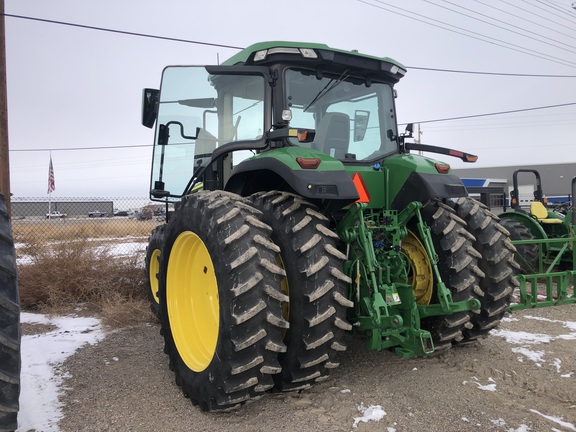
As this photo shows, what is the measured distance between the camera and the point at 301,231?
125 inches

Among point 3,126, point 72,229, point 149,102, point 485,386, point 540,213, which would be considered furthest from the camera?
point 72,229

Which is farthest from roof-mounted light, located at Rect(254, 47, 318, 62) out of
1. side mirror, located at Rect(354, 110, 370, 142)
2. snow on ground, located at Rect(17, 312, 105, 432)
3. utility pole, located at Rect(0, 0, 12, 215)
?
utility pole, located at Rect(0, 0, 12, 215)

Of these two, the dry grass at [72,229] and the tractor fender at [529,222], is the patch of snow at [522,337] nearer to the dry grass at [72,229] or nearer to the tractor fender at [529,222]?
the tractor fender at [529,222]

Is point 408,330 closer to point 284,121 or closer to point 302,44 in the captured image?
point 284,121

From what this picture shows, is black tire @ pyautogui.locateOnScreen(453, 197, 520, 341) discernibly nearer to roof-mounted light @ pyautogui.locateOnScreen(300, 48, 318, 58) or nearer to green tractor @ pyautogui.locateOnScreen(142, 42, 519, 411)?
green tractor @ pyautogui.locateOnScreen(142, 42, 519, 411)

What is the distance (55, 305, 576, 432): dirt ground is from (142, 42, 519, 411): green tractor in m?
0.19

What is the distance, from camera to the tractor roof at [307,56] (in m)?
3.75

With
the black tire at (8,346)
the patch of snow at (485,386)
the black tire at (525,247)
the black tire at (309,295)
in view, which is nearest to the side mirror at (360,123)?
the black tire at (309,295)

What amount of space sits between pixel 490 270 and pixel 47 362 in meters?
4.12

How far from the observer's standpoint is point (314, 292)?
120 inches

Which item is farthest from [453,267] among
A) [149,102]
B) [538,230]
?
[538,230]

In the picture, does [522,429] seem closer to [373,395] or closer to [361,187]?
[373,395]

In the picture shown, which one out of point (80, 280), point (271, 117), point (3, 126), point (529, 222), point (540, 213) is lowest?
point (80, 280)

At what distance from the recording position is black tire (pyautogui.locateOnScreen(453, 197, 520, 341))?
4.06 m
